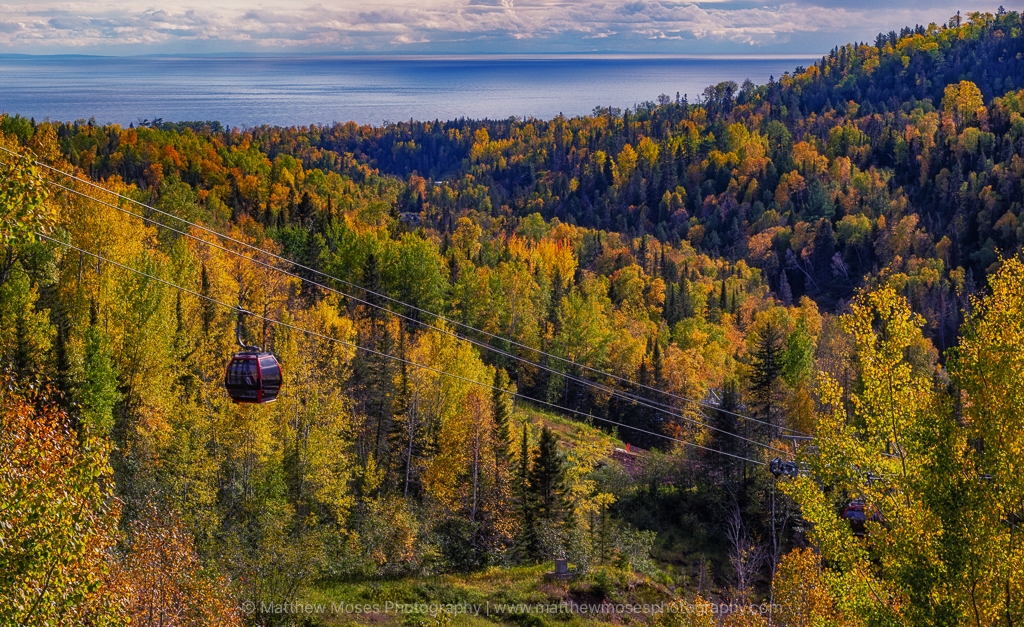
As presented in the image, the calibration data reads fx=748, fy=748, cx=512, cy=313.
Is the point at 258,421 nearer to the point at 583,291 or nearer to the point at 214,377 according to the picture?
the point at 214,377

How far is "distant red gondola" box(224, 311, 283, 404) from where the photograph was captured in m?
19.3

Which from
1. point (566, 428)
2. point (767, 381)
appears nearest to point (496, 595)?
point (767, 381)

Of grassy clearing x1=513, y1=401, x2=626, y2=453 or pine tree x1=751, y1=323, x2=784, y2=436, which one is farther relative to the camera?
grassy clearing x1=513, y1=401, x2=626, y2=453

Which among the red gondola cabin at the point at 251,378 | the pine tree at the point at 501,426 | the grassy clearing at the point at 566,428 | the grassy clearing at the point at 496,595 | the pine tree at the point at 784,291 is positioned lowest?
the pine tree at the point at 784,291

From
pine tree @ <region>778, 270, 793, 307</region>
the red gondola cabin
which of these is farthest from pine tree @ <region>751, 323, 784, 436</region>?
pine tree @ <region>778, 270, 793, 307</region>

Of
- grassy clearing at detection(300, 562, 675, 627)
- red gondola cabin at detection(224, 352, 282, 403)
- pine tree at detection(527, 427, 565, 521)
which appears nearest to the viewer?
red gondola cabin at detection(224, 352, 282, 403)

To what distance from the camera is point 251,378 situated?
63.3 ft

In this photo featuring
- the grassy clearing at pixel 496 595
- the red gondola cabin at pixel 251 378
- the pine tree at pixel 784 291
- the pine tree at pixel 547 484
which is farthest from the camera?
the pine tree at pixel 784 291

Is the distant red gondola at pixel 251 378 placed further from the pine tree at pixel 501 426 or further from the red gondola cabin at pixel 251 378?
the pine tree at pixel 501 426

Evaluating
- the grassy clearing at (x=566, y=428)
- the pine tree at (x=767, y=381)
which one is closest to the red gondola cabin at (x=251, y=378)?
the grassy clearing at (x=566, y=428)

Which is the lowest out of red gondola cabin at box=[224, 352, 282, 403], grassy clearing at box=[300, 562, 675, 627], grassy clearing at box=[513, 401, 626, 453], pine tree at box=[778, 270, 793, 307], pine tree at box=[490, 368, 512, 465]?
pine tree at box=[778, 270, 793, 307]

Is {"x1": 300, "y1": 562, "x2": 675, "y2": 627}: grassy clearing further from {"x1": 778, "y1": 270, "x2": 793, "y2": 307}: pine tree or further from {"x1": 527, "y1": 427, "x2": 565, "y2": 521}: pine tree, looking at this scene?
{"x1": 778, "y1": 270, "x2": 793, "y2": 307}: pine tree

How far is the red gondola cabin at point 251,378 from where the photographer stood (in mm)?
19281

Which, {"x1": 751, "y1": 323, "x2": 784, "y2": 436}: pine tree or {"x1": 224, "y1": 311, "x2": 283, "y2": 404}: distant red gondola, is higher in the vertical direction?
{"x1": 224, "y1": 311, "x2": 283, "y2": 404}: distant red gondola
